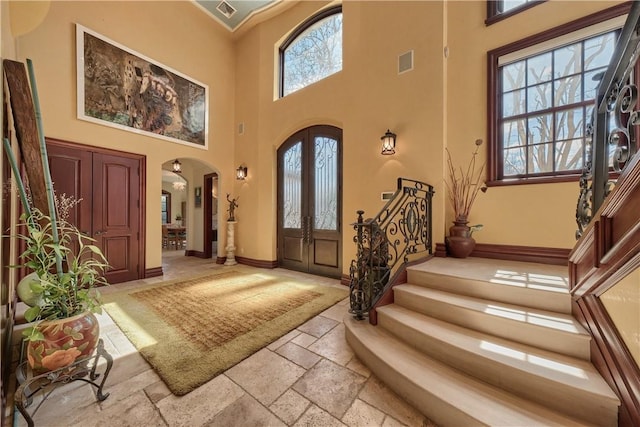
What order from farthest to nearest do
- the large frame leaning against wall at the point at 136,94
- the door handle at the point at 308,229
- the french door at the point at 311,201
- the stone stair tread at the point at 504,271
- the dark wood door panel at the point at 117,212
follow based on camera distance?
the door handle at the point at 308,229 < the french door at the point at 311,201 < the dark wood door panel at the point at 117,212 < the large frame leaning against wall at the point at 136,94 < the stone stair tread at the point at 504,271

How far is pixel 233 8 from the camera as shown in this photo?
5289mm

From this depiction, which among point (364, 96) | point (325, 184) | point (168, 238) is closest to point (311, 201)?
point (325, 184)

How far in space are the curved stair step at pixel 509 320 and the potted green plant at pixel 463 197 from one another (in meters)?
1.16

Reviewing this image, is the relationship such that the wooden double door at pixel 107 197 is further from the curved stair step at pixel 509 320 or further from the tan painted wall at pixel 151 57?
the curved stair step at pixel 509 320

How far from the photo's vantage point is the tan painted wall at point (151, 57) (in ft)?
11.8

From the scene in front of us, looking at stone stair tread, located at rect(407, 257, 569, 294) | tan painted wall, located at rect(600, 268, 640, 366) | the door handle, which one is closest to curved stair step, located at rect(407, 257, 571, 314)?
stone stair tread, located at rect(407, 257, 569, 294)

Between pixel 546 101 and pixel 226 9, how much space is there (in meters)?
6.35

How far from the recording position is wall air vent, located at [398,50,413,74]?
351 centimetres

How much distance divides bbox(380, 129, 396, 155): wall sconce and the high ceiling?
4.10 metres

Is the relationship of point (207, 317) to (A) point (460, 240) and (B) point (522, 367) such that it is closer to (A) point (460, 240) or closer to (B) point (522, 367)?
(B) point (522, 367)

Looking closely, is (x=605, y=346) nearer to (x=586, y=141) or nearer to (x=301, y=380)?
(x=586, y=141)

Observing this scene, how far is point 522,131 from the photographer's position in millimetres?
3045

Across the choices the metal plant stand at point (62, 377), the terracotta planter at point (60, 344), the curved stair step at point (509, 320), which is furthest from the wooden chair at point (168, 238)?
the curved stair step at point (509, 320)

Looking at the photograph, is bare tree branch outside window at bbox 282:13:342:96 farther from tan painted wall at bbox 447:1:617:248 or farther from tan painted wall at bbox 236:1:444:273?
tan painted wall at bbox 447:1:617:248
